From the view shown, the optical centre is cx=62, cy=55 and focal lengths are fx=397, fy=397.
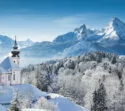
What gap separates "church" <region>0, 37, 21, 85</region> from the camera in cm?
8631

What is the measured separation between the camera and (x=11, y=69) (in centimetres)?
8744

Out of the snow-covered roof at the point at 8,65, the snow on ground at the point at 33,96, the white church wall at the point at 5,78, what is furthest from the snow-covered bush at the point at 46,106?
the snow-covered roof at the point at 8,65

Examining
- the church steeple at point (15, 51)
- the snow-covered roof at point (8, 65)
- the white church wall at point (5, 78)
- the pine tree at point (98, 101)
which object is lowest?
the pine tree at point (98, 101)

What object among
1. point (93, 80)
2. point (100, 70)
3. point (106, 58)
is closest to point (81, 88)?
point (93, 80)

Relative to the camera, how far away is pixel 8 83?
85.6 metres

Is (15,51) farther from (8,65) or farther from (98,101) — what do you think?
(98,101)

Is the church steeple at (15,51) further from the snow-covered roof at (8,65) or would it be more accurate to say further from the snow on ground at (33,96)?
the snow on ground at (33,96)

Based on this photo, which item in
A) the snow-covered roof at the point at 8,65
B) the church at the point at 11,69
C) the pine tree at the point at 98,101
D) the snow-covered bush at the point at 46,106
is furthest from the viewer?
the snow-covered roof at the point at 8,65

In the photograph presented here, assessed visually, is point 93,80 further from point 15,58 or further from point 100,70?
point 15,58

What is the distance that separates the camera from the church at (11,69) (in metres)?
86.3

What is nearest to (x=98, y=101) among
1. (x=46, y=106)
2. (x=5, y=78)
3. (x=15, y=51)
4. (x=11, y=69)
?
(x=46, y=106)

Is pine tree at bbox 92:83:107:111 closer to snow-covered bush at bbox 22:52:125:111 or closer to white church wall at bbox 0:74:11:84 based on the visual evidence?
snow-covered bush at bbox 22:52:125:111

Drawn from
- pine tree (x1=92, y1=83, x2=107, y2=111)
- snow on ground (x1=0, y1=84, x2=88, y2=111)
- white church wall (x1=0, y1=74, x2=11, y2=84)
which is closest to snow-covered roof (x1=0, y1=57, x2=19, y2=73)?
white church wall (x1=0, y1=74, x2=11, y2=84)

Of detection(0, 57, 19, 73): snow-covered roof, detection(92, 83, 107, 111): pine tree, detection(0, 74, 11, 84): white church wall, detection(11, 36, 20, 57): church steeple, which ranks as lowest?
detection(92, 83, 107, 111): pine tree
